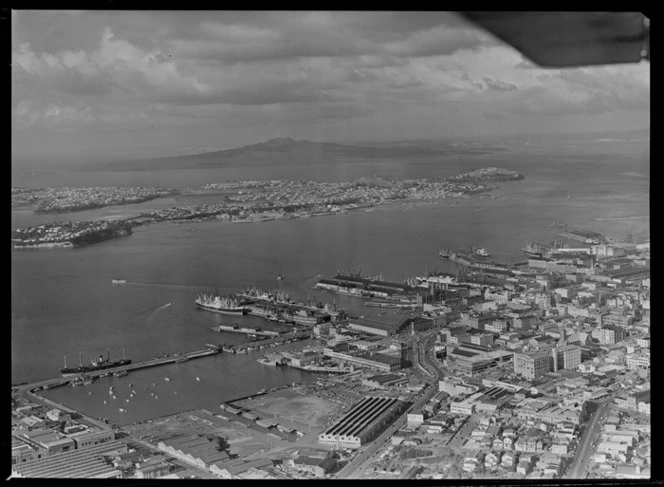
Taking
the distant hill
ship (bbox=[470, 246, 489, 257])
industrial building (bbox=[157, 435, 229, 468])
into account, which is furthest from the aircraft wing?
industrial building (bbox=[157, 435, 229, 468])

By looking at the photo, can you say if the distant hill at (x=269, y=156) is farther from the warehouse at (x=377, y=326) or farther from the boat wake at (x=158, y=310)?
the warehouse at (x=377, y=326)

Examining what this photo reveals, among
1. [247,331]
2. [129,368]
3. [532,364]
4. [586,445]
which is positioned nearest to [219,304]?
[247,331]

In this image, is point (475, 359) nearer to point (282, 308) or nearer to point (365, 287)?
point (365, 287)

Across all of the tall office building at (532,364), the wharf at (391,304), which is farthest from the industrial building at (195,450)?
the tall office building at (532,364)

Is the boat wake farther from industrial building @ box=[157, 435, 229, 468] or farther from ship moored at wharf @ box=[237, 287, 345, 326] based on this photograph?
industrial building @ box=[157, 435, 229, 468]

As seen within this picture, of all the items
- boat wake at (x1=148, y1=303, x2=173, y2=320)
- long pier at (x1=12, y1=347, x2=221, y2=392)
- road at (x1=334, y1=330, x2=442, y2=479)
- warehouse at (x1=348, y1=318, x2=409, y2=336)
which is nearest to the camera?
road at (x1=334, y1=330, x2=442, y2=479)
